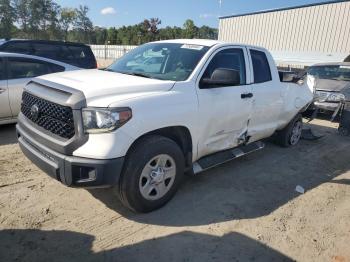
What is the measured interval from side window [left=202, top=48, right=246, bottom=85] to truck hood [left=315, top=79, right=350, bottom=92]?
569cm

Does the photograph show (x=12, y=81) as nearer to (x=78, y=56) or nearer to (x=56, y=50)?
(x=56, y=50)

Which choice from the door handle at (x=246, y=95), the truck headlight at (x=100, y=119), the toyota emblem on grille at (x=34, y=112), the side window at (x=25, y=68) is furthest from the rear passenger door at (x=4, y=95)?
the door handle at (x=246, y=95)

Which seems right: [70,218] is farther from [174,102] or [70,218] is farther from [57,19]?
[57,19]

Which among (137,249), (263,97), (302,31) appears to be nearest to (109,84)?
(137,249)

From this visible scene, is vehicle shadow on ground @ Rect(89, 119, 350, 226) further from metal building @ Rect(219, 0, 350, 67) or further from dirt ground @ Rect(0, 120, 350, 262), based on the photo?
metal building @ Rect(219, 0, 350, 67)

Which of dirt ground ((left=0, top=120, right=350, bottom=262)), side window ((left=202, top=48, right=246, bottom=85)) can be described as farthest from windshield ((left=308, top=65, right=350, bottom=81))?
side window ((left=202, top=48, right=246, bottom=85))

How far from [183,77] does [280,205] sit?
2.06 metres

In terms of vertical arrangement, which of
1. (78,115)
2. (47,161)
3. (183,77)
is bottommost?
(47,161)

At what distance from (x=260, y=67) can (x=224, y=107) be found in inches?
55.2

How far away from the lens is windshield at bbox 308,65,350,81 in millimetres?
10125

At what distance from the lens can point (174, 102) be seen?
3662 millimetres

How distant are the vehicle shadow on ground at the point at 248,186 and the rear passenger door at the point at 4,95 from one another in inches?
122

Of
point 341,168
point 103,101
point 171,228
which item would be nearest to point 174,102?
point 103,101

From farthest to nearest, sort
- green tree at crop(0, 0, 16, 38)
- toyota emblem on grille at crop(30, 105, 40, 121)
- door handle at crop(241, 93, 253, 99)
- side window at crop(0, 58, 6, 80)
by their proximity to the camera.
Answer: green tree at crop(0, 0, 16, 38)
side window at crop(0, 58, 6, 80)
door handle at crop(241, 93, 253, 99)
toyota emblem on grille at crop(30, 105, 40, 121)
